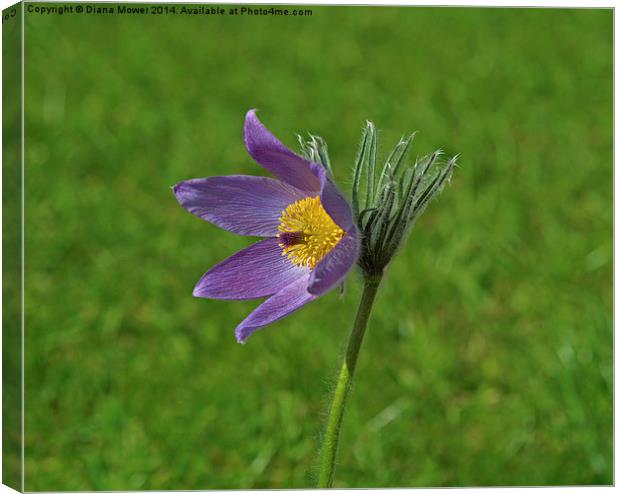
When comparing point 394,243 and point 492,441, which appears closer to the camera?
point 394,243

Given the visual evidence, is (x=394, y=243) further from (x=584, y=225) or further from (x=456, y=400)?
(x=584, y=225)

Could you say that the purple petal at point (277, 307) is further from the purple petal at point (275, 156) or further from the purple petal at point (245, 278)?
the purple petal at point (275, 156)

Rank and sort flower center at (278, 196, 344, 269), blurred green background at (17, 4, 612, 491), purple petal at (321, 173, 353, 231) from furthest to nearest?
blurred green background at (17, 4, 612, 491), flower center at (278, 196, 344, 269), purple petal at (321, 173, 353, 231)

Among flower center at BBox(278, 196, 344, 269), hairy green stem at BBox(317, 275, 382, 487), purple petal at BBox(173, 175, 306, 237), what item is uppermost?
purple petal at BBox(173, 175, 306, 237)

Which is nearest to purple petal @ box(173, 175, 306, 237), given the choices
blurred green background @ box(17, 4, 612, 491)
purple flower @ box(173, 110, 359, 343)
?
purple flower @ box(173, 110, 359, 343)

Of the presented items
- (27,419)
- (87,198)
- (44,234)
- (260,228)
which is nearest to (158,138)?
(87,198)

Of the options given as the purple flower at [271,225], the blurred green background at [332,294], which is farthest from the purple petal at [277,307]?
the blurred green background at [332,294]

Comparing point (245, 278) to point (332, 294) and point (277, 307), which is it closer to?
point (277, 307)

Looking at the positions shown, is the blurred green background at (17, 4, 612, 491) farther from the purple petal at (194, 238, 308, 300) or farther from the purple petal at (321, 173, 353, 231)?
the purple petal at (321, 173, 353, 231)
